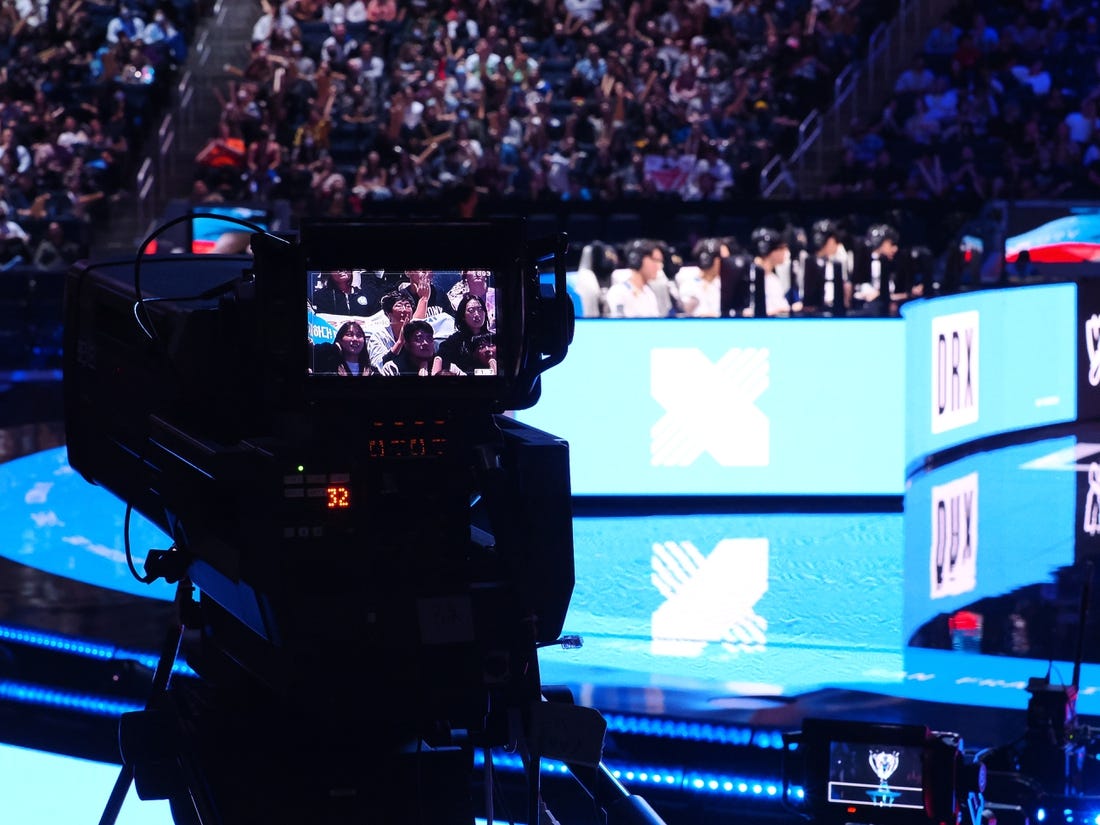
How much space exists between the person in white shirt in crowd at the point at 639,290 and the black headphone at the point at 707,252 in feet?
1.05

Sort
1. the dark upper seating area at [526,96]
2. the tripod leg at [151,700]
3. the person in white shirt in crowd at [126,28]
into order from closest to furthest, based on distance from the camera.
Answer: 1. the tripod leg at [151,700]
2. the dark upper seating area at [526,96]
3. the person in white shirt in crowd at [126,28]

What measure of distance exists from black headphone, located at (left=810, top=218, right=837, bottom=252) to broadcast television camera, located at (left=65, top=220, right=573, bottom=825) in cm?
1039

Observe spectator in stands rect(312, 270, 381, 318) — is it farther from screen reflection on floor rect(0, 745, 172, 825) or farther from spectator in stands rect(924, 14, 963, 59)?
spectator in stands rect(924, 14, 963, 59)

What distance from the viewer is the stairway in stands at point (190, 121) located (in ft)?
60.3

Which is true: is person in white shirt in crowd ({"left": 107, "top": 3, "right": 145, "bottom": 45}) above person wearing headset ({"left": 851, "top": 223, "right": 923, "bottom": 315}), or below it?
above

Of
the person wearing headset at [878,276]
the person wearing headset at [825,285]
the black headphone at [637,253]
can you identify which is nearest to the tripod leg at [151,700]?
the person wearing headset at [825,285]

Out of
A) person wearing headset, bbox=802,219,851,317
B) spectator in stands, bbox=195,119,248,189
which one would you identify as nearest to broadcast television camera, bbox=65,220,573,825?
person wearing headset, bbox=802,219,851,317

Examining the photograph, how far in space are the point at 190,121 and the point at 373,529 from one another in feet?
57.2

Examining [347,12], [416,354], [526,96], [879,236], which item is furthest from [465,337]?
[347,12]

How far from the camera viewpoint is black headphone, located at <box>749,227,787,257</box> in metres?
12.9

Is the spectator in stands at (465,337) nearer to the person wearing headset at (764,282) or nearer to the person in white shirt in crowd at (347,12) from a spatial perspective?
the person wearing headset at (764,282)

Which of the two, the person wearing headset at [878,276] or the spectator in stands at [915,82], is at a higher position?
the spectator in stands at [915,82]

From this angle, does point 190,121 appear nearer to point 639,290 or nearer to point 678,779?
point 639,290

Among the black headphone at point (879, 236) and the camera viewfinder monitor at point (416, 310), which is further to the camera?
the black headphone at point (879, 236)
